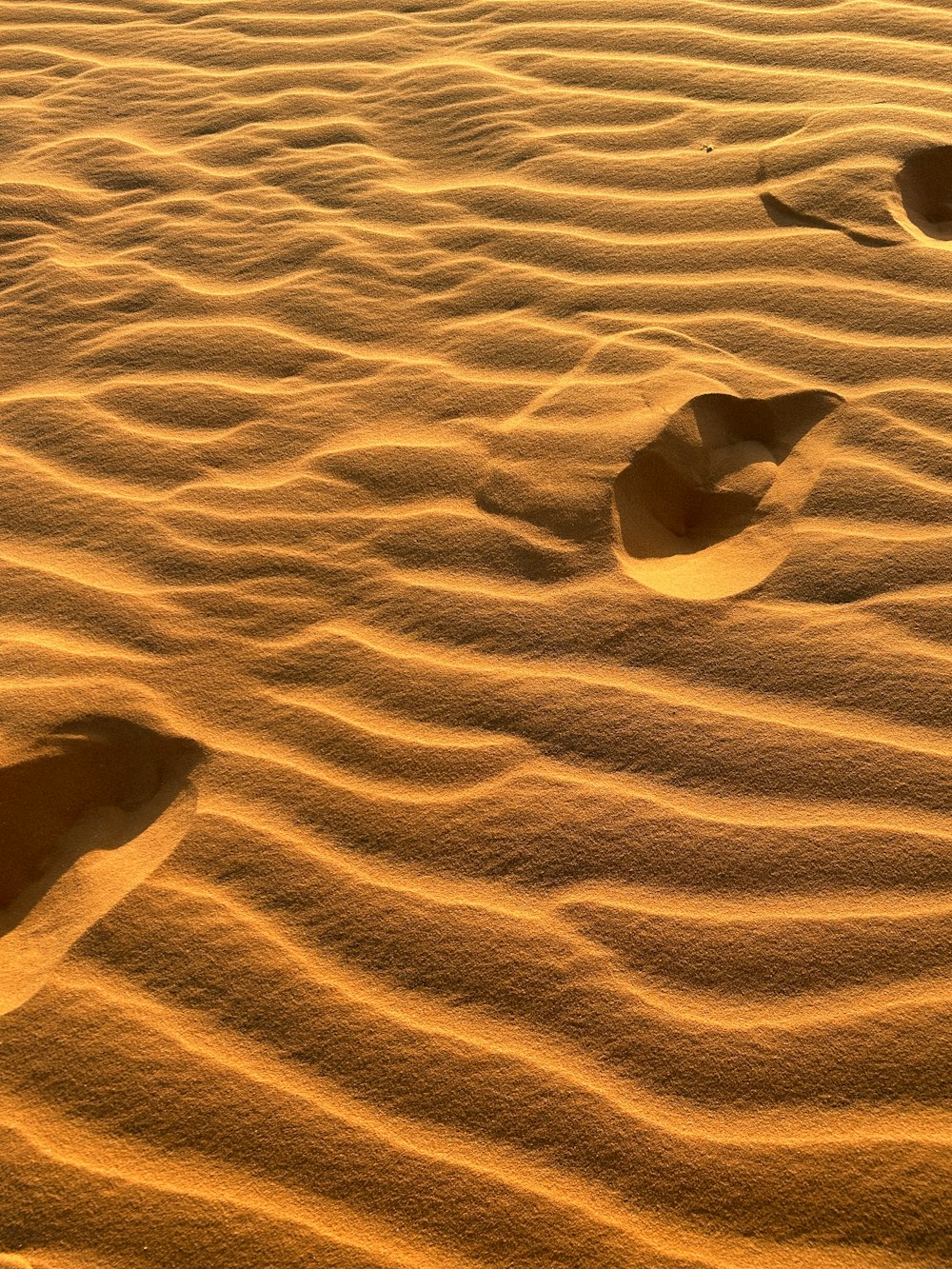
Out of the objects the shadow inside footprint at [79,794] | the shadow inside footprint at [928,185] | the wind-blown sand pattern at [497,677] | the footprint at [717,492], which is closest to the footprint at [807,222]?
the wind-blown sand pattern at [497,677]

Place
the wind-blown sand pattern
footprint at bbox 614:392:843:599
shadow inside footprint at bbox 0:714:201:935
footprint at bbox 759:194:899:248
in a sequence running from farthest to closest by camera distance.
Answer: footprint at bbox 759:194:899:248
footprint at bbox 614:392:843:599
shadow inside footprint at bbox 0:714:201:935
the wind-blown sand pattern

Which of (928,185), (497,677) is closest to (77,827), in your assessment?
(497,677)

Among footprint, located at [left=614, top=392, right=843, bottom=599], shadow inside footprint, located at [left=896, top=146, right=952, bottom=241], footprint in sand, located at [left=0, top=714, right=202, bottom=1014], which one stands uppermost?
shadow inside footprint, located at [left=896, top=146, right=952, bottom=241]

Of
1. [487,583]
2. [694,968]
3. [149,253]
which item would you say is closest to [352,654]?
[487,583]

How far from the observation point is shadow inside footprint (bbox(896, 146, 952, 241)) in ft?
10.6

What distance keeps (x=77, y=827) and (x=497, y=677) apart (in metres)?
0.79

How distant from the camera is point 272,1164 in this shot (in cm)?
174

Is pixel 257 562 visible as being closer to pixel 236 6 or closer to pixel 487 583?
pixel 487 583

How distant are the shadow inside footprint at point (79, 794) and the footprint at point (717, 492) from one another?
0.96 m

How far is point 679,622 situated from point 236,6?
3.60 meters

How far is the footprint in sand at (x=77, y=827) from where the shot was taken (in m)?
2.07

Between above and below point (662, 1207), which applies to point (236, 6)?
above

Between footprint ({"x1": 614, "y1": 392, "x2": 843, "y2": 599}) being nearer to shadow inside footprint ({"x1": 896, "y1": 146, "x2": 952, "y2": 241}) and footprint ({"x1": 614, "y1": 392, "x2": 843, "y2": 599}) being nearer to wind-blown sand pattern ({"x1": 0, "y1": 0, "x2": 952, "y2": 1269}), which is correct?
wind-blown sand pattern ({"x1": 0, "y1": 0, "x2": 952, "y2": 1269})

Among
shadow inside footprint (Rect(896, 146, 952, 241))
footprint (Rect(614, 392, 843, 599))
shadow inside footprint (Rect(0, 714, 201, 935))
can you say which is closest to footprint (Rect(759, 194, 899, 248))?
shadow inside footprint (Rect(896, 146, 952, 241))
